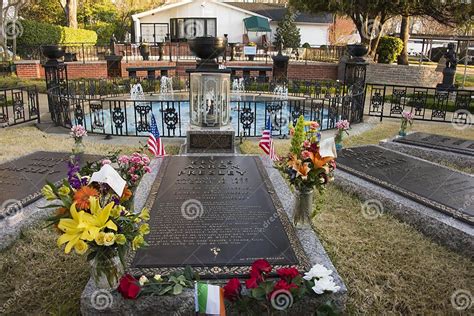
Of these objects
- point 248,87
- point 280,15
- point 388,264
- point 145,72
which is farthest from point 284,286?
point 280,15

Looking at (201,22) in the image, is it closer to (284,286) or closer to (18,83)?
(18,83)

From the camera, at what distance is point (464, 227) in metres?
4.46

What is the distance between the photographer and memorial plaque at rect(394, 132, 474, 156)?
737 cm

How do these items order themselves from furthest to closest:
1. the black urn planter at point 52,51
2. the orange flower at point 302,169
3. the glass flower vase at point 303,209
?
the black urn planter at point 52,51
the glass flower vase at point 303,209
the orange flower at point 302,169

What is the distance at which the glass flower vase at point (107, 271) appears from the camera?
9.76 feet

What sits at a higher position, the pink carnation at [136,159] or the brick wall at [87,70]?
the brick wall at [87,70]

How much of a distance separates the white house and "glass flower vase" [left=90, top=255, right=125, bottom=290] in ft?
107

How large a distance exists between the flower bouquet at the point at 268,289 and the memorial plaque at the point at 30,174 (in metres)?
3.09

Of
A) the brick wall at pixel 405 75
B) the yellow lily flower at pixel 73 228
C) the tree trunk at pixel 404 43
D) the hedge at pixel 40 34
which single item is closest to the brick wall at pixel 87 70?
the hedge at pixel 40 34

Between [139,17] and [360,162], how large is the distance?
3261cm

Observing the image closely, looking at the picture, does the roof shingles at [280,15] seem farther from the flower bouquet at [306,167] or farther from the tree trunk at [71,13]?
the flower bouquet at [306,167]

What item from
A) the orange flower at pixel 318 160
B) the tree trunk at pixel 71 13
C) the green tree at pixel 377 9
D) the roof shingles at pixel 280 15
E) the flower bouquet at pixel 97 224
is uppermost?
the roof shingles at pixel 280 15

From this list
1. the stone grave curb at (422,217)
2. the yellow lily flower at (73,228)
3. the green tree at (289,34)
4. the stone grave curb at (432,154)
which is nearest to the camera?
the yellow lily flower at (73,228)

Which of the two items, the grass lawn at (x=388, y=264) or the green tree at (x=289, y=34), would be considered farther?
the green tree at (x=289, y=34)
